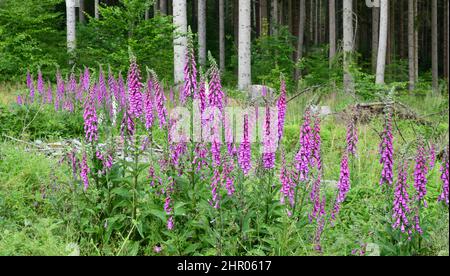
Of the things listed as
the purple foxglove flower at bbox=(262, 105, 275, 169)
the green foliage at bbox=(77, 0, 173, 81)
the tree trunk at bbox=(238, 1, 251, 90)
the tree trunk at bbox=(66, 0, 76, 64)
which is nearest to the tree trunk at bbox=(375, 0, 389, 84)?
the tree trunk at bbox=(238, 1, 251, 90)

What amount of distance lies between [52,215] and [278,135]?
233 cm

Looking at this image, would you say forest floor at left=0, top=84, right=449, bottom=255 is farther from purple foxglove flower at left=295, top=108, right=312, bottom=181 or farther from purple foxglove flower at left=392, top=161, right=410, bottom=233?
purple foxglove flower at left=295, top=108, right=312, bottom=181

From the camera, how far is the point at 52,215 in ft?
16.2

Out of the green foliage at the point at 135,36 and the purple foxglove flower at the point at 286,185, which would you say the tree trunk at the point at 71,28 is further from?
the purple foxglove flower at the point at 286,185

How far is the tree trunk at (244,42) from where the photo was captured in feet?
45.5

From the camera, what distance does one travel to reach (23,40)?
580 inches

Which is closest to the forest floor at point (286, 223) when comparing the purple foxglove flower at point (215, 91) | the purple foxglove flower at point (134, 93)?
the purple foxglove flower at point (134, 93)

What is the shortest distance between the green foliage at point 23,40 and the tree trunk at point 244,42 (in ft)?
16.3

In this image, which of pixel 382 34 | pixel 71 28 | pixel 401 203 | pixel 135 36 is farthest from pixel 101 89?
pixel 382 34

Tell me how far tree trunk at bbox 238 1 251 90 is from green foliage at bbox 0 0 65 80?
4959 mm

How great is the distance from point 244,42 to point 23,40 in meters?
6.27

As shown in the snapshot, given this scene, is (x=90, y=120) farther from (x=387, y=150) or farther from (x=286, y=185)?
(x=387, y=150)
